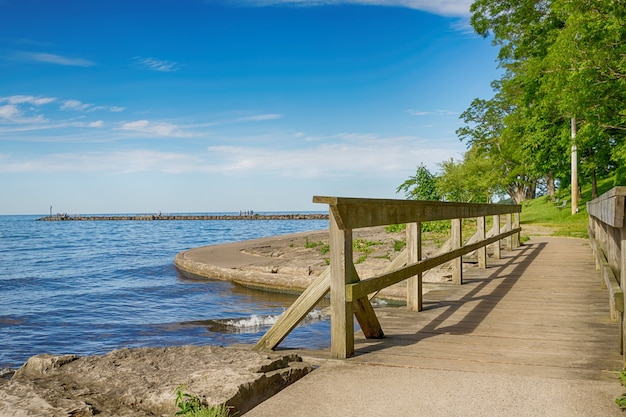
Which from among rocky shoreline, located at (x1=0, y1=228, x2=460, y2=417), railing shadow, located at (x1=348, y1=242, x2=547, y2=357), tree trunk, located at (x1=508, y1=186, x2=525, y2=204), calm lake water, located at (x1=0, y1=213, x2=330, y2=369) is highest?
tree trunk, located at (x1=508, y1=186, x2=525, y2=204)

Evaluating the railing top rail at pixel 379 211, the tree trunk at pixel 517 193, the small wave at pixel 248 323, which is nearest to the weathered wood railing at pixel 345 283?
the railing top rail at pixel 379 211

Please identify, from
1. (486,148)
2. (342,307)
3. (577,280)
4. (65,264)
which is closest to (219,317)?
(577,280)

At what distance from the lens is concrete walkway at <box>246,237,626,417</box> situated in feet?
11.8

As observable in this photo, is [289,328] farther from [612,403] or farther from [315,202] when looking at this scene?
[612,403]

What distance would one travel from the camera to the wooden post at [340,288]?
4.68 m

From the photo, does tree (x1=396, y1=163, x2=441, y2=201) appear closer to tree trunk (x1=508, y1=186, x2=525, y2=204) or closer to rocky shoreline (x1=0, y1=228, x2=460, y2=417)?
tree trunk (x1=508, y1=186, x2=525, y2=204)

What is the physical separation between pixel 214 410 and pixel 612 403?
2.65m

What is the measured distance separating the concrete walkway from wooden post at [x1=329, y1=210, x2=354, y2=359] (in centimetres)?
17

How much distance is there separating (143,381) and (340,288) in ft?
5.83

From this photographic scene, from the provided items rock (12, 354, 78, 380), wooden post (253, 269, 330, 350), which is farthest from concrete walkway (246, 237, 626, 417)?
rock (12, 354, 78, 380)

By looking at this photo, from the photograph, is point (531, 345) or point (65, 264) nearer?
point (531, 345)

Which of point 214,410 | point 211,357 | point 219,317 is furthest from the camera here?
point 219,317

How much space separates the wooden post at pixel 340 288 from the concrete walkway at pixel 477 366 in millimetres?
165

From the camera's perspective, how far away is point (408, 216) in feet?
19.8
